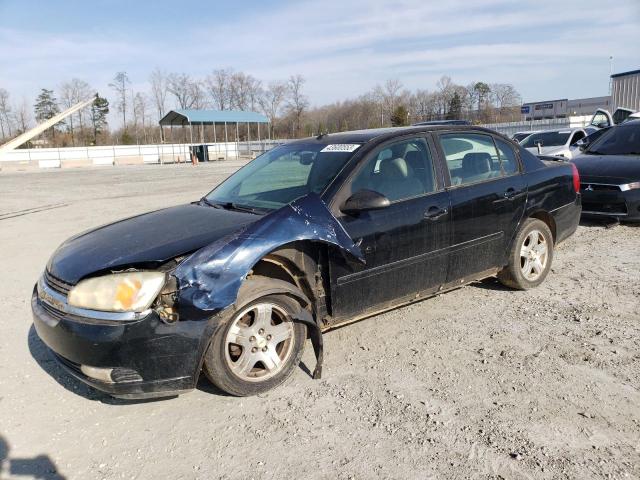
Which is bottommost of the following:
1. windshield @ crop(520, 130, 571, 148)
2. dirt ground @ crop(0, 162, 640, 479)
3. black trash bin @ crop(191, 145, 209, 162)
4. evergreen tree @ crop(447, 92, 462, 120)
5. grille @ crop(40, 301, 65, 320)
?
dirt ground @ crop(0, 162, 640, 479)

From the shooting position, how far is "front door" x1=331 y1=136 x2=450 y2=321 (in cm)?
358

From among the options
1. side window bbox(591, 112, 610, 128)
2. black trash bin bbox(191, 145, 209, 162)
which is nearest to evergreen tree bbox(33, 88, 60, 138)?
black trash bin bbox(191, 145, 209, 162)

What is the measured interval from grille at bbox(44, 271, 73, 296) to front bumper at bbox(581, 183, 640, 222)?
7489mm

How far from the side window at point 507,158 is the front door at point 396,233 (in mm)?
1019

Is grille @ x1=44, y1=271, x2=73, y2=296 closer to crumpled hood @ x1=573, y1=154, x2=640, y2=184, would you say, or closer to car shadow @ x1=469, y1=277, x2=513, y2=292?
car shadow @ x1=469, y1=277, x2=513, y2=292

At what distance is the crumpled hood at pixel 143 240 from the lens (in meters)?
3.05

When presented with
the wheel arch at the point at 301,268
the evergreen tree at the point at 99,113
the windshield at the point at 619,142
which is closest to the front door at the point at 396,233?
the wheel arch at the point at 301,268

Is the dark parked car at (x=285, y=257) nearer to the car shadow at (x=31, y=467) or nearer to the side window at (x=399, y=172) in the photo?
the side window at (x=399, y=172)

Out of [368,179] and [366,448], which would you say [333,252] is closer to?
[368,179]

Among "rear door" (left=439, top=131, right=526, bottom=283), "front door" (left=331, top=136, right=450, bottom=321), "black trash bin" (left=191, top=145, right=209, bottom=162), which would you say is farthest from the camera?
"black trash bin" (left=191, top=145, right=209, bottom=162)

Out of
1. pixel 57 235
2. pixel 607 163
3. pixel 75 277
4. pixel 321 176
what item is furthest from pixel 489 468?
pixel 57 235

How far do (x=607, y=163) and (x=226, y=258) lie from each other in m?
7.38

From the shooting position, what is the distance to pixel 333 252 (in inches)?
136

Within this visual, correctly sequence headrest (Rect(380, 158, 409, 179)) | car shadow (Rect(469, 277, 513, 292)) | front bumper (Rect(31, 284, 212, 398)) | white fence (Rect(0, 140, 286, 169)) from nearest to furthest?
1. front bumper (Rect(31, 284, 212, 398))
2. headrest (Rect(380, 158, 409, 179))
3. car shadow (Rect(469, 277, 513, 292))
4. white fence (Rect(0, 140, 286, 169))
